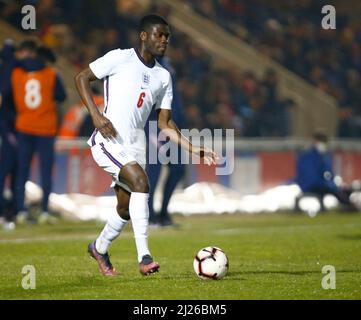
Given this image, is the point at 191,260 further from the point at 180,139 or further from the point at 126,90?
the point at 126,90

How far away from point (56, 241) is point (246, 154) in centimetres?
679

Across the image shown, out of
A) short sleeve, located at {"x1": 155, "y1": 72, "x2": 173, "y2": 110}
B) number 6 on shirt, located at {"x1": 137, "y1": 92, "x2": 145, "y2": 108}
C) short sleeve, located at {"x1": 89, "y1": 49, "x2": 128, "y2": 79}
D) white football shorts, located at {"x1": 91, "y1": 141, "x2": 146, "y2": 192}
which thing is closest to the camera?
white football shorts, located at {"x1": 91, "y1": 141, "x2": 146, "y2": 192}

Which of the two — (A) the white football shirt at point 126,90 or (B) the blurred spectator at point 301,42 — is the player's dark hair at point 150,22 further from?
(B) the blurred spectator at point 301,42

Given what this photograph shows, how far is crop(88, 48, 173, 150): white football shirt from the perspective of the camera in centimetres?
879

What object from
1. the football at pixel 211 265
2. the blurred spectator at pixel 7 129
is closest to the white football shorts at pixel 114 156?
the football at pixel 211 265

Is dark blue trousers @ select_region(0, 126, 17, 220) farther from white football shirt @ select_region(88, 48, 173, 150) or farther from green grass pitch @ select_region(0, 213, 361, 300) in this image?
white football shirt @ select_region(88, 48, 173, 150)

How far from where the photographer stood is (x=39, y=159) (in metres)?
15.1

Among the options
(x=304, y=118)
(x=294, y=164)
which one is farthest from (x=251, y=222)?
(x=304, y=118)

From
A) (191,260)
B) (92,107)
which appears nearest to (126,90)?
(92,107)

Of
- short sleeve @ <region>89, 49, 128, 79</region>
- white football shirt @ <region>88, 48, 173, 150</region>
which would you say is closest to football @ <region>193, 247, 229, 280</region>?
white football shirt @ <region>88, 48, 173, 150</region>

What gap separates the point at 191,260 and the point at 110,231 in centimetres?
164

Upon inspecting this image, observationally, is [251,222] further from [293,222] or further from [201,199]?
[201,199]

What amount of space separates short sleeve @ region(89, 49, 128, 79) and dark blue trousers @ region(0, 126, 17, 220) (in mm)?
6757
